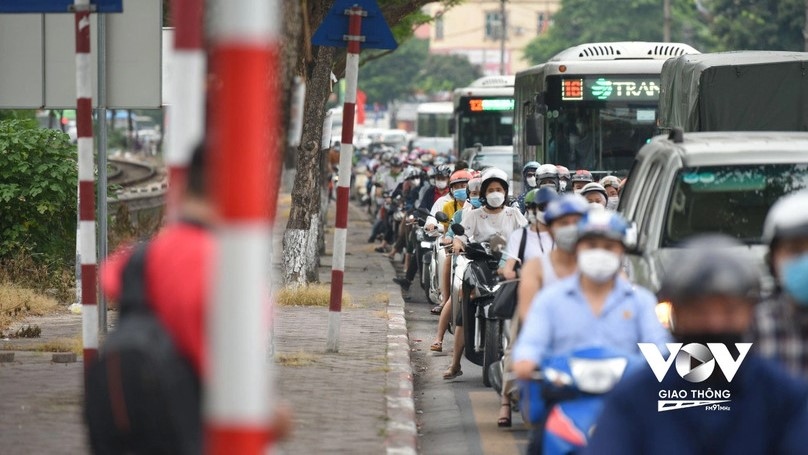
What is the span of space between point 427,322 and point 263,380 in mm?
15514

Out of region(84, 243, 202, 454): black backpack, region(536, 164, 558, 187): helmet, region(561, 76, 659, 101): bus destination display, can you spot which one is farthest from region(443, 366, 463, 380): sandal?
region(561, 76, 659, 101): bus destination display

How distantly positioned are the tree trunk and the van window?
9.99m

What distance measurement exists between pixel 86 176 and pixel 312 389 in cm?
272

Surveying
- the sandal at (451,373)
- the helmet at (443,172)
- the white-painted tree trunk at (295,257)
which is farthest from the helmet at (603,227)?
the helmet at (443,172)

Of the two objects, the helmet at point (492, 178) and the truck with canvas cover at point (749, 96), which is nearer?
the helmet at point (492, 178)

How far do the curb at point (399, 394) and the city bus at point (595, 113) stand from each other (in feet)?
20.7

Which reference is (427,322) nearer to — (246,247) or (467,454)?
(467,454)

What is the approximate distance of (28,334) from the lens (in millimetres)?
14328

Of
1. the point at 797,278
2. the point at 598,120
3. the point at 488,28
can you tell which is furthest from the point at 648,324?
the point at 488,28

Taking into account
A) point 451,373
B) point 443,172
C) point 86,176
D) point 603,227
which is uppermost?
point 603,227

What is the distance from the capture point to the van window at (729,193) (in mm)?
9562

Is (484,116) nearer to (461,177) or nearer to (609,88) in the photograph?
(609,88)

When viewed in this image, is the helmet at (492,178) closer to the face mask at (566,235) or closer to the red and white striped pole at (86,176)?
the red and white striped pole at (86,176)

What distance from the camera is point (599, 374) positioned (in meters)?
6.24
